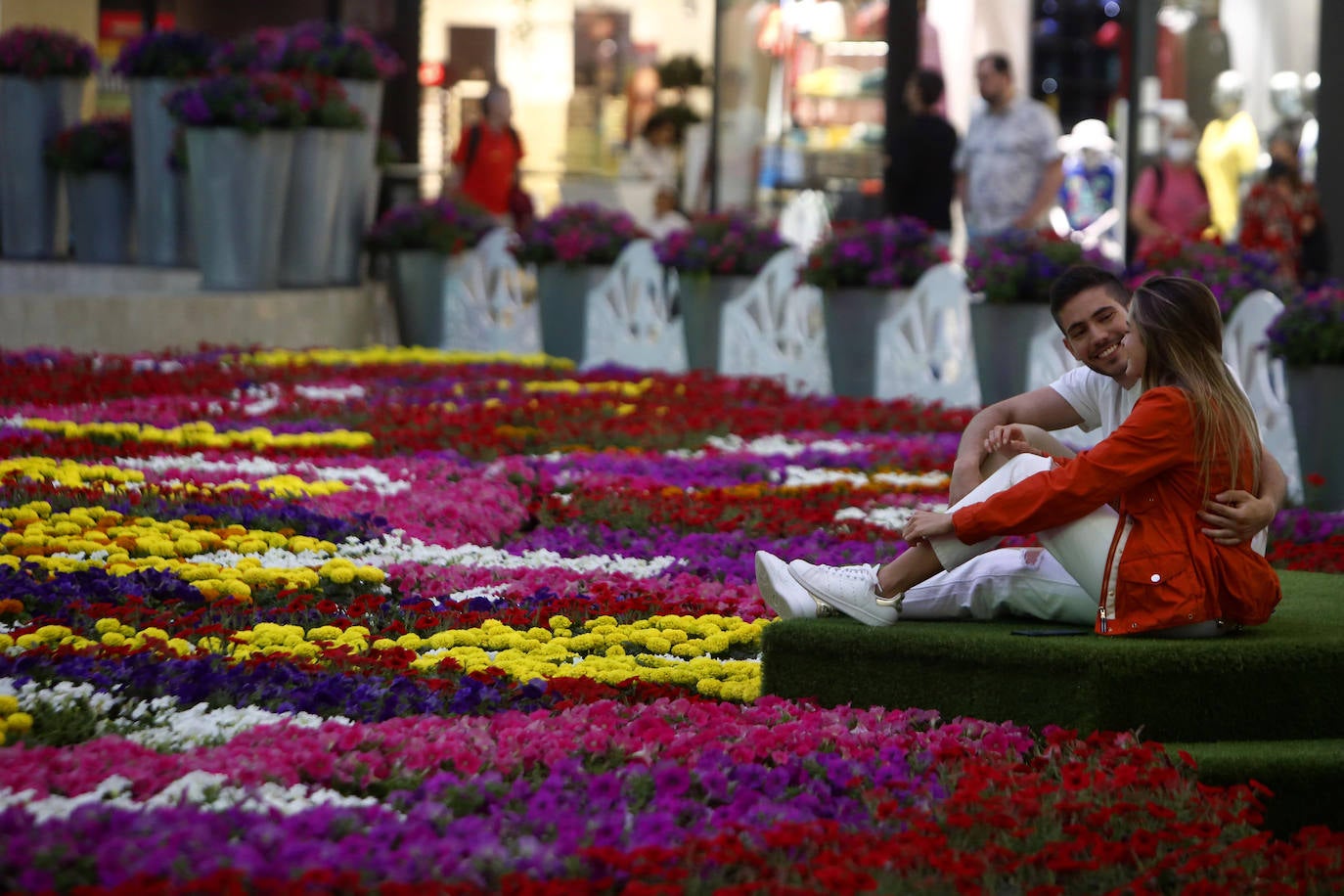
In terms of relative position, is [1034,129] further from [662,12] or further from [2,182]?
[2,182]

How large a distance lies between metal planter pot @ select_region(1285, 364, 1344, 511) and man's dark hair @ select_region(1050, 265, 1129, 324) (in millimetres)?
3021

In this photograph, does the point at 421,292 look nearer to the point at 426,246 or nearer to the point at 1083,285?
the point at 426,246

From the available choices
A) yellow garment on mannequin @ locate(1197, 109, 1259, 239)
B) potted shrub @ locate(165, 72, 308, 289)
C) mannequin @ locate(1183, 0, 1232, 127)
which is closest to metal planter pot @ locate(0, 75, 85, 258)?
potted shrub @ locate(165, 72, 308, 289)

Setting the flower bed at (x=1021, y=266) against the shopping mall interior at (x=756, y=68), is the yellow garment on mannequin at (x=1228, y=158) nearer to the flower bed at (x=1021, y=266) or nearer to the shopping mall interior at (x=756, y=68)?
the shopping mall interior at (x=756, y=68)

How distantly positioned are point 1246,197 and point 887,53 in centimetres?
268

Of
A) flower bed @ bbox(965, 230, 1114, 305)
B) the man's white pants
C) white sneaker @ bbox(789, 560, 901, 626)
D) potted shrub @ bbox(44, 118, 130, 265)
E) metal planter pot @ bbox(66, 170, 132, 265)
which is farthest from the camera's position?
metal planter pot @ bbox(66, 170, 132, 265)

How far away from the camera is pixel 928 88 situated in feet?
38.8

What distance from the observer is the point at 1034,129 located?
11352 millimetres

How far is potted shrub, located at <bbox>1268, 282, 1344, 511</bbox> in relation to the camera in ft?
24.1

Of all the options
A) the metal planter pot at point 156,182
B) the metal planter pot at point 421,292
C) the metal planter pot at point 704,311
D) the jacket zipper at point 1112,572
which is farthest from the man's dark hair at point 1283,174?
the jacket zipper at point 1112,572

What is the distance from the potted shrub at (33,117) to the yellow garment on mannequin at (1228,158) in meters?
8.46

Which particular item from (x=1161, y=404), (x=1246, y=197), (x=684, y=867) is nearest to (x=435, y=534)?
(x=1161, y=404)

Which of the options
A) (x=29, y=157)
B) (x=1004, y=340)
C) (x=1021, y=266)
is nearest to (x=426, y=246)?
(x=29, y=157)

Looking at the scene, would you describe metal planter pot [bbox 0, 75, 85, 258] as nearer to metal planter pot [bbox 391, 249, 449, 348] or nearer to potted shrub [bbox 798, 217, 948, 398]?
metal planter pot [bbox 391, 249, 449, 348]
